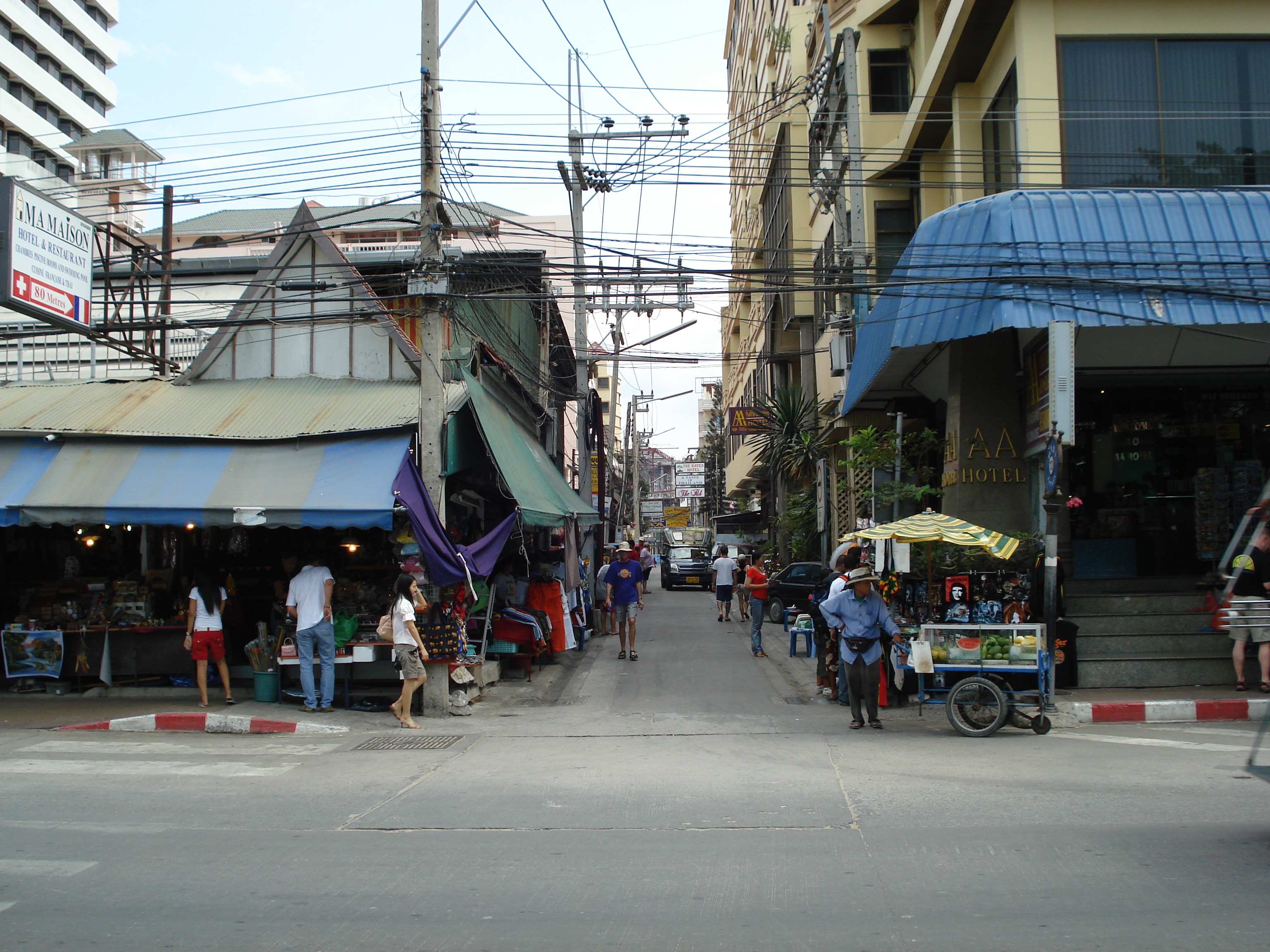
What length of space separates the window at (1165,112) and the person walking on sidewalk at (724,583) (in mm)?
12826

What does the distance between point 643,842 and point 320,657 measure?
22.9 feet

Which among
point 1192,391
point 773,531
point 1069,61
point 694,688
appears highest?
point 1069,61

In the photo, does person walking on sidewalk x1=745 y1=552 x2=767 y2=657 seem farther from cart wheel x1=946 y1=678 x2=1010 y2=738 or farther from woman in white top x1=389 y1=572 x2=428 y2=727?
woman in white top x1=389 y1=572 x2=428 y2=727

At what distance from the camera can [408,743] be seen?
10438 millimetres

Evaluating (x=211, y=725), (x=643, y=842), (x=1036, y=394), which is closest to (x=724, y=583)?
(x=1036, y=394)

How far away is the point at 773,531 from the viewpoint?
3625 centimetres

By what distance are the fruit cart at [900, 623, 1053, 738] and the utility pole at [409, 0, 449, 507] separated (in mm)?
6248

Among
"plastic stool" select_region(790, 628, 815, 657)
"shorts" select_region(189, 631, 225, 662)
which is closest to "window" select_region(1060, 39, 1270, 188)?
"plastic stool" select_region(790, 628, 815, 657)

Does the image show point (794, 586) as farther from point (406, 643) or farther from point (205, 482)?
point (205, 482)

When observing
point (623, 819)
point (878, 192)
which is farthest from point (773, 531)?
point (623, 819)

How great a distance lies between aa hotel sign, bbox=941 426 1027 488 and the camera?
1498cm

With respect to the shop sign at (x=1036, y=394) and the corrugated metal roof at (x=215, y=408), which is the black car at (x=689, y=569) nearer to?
the shop sign at (x=1036, y=394)

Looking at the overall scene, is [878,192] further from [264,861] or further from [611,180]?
[264,861]

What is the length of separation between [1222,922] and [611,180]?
18.6 metres
